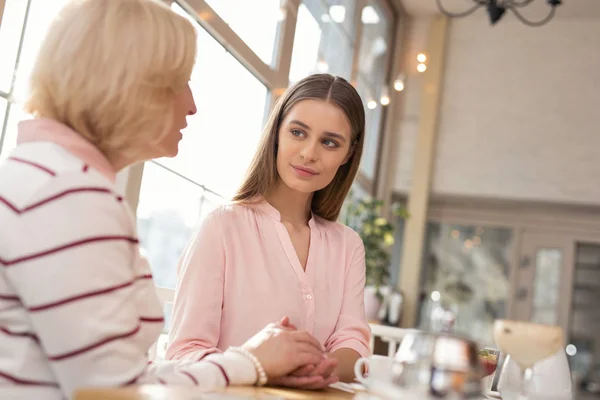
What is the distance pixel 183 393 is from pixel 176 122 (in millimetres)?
456

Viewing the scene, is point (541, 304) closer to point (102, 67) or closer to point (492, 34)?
point (492, 34)

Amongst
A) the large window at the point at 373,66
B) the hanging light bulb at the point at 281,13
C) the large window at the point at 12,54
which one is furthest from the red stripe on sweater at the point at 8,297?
the large window at the point at 373,66

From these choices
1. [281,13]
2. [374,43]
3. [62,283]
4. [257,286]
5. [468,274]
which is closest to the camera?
[62,283]

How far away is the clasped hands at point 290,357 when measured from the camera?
3.80 feet

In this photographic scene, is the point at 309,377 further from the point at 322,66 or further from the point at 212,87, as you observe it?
the point at 322,66

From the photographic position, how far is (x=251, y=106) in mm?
4234

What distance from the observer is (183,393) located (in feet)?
2.94

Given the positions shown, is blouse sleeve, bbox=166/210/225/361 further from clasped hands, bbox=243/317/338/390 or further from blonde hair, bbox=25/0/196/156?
blonde hair, bbox=25/0/196/156

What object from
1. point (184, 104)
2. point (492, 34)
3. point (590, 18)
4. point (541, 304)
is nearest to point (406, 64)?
point (492, 34)

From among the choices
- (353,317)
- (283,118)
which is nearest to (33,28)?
(283,118)

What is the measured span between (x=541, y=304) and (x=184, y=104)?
6.03m

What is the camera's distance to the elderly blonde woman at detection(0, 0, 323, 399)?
0.88 metres

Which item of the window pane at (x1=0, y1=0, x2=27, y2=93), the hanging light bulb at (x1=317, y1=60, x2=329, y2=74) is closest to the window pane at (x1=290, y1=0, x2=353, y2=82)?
the hanging light bulb at (x1=317, y1=60, x2=329, y2=74)

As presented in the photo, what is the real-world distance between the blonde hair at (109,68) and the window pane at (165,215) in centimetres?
217
